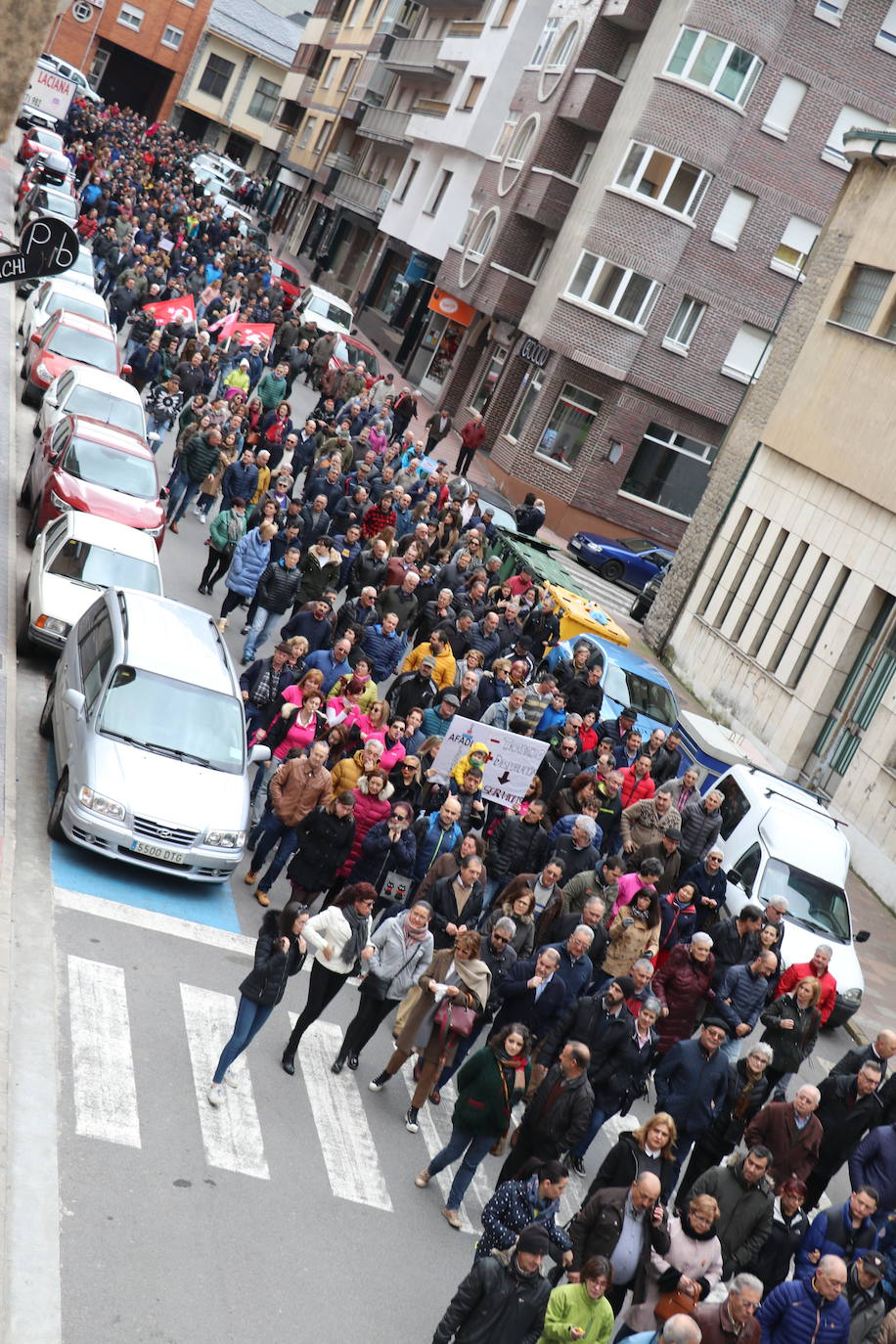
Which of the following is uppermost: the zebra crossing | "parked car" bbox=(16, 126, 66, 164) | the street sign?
"parked car" bbox=(16, 126, 66, 164)

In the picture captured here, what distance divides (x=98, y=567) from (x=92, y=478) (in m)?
3.26

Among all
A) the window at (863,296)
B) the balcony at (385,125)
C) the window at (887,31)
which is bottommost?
the window at (863,296)

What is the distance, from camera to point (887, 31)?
39.5 m

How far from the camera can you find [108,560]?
56.3 feet

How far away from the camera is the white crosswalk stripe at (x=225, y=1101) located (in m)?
10.4

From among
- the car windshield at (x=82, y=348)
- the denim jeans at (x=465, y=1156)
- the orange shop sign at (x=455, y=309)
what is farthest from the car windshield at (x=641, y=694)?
the orange shop sign at (x=455, y=309)

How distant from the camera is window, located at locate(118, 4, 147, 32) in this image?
9988 centimetres

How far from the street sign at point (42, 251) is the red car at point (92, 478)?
9138mm

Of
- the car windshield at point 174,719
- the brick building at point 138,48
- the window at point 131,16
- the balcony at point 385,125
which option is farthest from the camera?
the window at point 131,16

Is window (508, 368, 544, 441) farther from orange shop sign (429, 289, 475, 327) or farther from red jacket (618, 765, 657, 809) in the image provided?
red jacket (618, 765, 657, 809)

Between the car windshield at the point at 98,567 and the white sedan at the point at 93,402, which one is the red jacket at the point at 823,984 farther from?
the white sedan at the point at 93,402

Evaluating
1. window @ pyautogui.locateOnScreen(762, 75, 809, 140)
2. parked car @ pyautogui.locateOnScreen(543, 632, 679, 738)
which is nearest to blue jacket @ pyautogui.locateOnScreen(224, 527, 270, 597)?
parked car @ pyautogui.locateOnScreen(543, 632, 679, 738)

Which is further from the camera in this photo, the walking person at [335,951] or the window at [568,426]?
the window at [568,426]

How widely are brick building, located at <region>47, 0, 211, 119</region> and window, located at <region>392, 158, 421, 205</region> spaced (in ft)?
146
